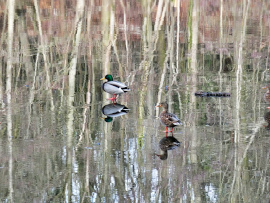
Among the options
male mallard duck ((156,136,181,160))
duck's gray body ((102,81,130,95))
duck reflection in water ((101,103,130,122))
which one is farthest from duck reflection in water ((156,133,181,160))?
duck's gray body ((102,81,130,95))

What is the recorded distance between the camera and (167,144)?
800 centimetres

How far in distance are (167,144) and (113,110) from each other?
7.16ft

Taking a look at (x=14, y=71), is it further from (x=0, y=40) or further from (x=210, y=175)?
(x=210, y=175)

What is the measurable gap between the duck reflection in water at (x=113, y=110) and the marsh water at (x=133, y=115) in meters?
0.06

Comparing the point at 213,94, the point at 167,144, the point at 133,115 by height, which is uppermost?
the point at 213,94

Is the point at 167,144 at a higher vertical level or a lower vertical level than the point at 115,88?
lower

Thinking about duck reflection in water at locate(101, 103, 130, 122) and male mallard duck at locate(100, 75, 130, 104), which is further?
male mallard duck at locate(100, 75, 130, 104)

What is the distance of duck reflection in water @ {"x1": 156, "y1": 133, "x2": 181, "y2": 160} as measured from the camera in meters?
7.60

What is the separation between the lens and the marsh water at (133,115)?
6.64 m

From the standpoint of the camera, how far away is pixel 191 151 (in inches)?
304

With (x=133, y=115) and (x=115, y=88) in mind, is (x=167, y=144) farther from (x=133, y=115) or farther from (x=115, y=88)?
(x=115, y=88)

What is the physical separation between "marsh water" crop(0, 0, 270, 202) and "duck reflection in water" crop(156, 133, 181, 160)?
0.04m

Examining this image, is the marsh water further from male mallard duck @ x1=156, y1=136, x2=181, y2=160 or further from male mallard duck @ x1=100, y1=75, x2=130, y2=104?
male mallard duck @ x1=100, y1=75, x2=130, y2=104

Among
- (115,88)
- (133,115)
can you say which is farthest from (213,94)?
(133,115)
